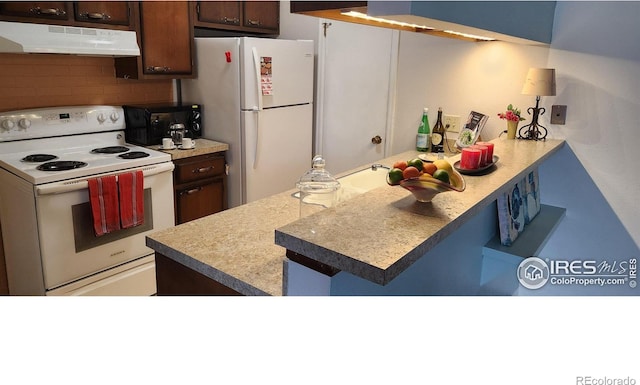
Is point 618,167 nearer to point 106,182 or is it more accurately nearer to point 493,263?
point 493,263

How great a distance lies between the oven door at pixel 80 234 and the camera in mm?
2332

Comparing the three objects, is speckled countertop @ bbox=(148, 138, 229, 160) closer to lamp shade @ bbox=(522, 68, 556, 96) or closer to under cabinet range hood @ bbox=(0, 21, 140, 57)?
under cabinet range hood @ bbox=(0, 21, 140, 57)

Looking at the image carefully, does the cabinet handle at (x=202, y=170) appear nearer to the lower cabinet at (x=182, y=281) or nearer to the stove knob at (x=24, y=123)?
the stove knob at (x=24, y=123)

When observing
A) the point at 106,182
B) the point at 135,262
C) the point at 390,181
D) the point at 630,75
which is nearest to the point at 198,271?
the point at 390,181

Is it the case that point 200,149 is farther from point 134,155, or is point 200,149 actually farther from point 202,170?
point 134,155

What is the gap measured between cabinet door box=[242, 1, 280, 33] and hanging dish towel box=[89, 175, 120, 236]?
1.69m

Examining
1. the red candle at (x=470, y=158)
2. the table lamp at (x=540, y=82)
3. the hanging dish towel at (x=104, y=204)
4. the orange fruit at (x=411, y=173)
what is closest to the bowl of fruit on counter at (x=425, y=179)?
the orange fruit at (x=411, y=173)

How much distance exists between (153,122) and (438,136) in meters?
1.80

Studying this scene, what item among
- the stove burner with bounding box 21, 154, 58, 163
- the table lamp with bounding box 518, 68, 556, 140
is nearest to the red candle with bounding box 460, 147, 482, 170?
the table lamp with bounding box 518, 68, 556, 140

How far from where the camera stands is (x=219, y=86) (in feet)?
10.7

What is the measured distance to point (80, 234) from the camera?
2459 mm

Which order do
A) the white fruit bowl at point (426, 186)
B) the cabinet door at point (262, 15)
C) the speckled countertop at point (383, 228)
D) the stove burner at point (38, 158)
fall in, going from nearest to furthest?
the speckled countertop at point (383, 228)
the white fruit bowl at point (426, 186)
the stove burner at point (38, 158)
the cabinet door at point (262, 15)

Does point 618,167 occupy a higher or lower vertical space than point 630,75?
lower
